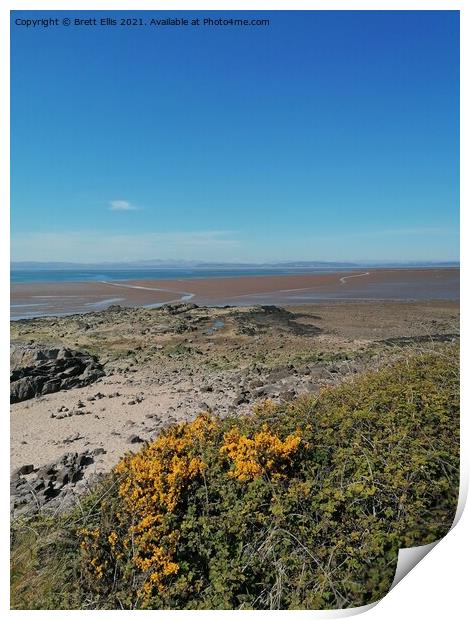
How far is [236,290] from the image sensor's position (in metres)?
6.98

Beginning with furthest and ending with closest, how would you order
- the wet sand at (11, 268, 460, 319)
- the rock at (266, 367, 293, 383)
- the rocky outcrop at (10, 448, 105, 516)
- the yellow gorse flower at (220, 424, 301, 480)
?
the wet sand at (11, 268, 460, 319), the rock at (266, 367, 293, 383), the rocky outcrop at (10, 448, 105, 516), the yellow gorse flower at (220, 424, 301, 480)

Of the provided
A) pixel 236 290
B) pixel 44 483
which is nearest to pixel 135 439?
pixel 44 483

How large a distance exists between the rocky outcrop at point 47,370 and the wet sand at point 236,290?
37 centimetres

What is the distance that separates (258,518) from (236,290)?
4.86 metres

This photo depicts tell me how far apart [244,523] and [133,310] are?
2994 mm

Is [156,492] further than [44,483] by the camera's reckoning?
No

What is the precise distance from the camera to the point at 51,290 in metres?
4.45

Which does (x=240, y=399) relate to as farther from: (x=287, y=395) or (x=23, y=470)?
(x=23, y=470)

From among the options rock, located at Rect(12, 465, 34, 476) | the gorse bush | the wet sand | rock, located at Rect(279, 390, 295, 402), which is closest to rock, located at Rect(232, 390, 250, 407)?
rock, located at Rect(279, 390, 295, 402)

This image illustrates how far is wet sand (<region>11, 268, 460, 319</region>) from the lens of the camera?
4355mm

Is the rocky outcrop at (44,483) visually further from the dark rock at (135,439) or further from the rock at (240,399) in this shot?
the rock at (240,399)

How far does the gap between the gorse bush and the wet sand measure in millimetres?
1525

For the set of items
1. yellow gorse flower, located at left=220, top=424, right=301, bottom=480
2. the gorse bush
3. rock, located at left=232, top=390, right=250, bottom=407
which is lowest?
the gorse bush

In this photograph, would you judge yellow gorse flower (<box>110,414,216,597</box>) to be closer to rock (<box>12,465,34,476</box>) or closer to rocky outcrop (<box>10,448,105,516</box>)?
rocky outcrop (<box>10,448,105,516</box>)
